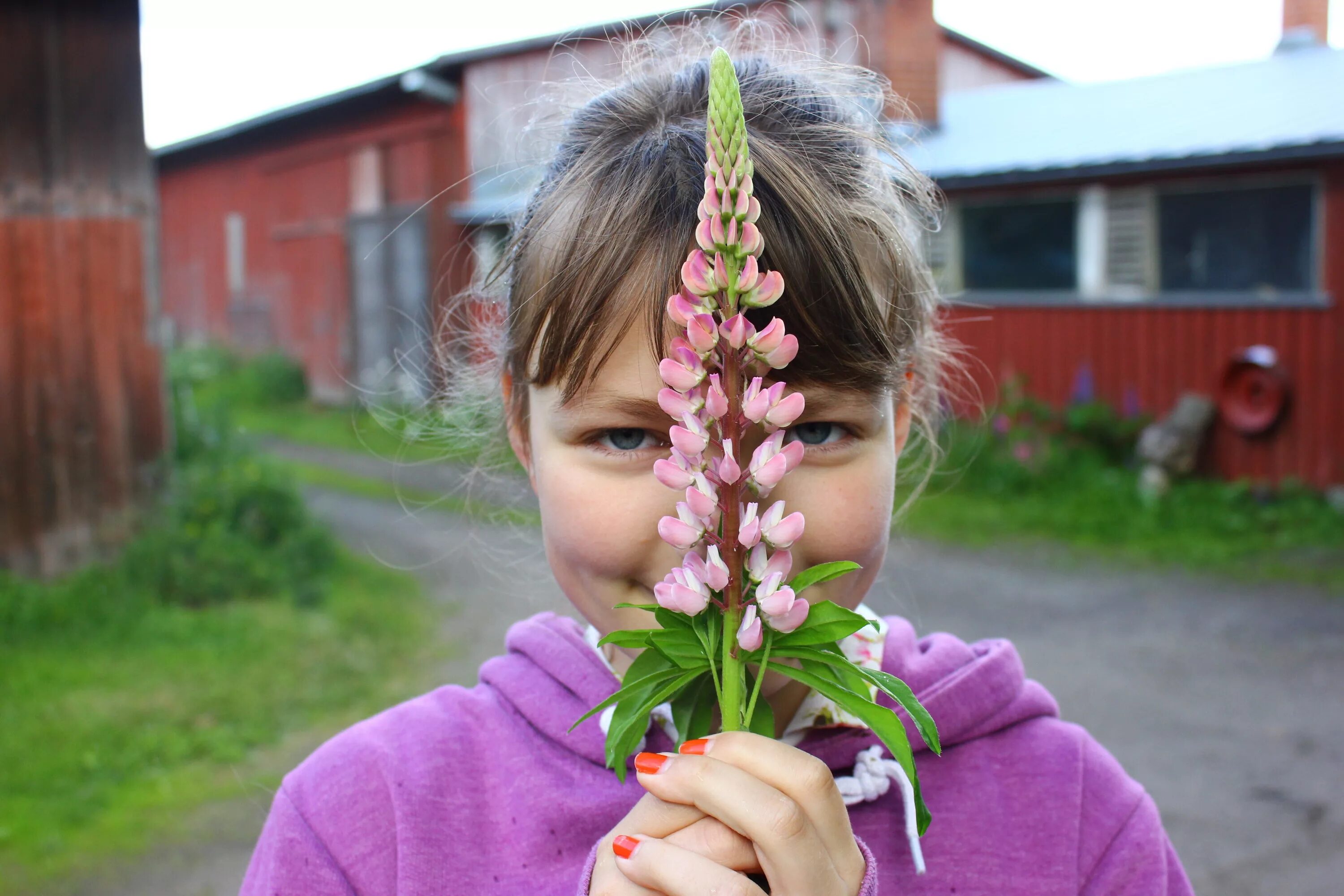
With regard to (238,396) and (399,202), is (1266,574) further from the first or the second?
(238,396)

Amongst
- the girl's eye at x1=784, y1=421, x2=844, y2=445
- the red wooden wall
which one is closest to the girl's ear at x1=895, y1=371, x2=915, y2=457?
the girl's eye at x1=784, y1=421, x2=844, y2=445

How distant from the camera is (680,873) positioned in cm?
118

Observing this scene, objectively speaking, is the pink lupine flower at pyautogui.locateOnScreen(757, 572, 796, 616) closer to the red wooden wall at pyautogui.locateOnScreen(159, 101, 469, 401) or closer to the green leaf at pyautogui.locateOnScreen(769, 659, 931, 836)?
the green leaf at pyautogui.locateOnScreen(769, 659, 931, 836)

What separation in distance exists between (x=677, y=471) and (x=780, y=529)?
4.1 inches

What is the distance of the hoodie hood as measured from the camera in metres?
1.82

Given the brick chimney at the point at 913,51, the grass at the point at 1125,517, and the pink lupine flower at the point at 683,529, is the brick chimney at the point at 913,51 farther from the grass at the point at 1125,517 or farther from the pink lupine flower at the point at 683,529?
Answer: the pink lupine flower at the point at 683,529

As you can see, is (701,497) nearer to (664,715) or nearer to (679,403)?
(679,403)

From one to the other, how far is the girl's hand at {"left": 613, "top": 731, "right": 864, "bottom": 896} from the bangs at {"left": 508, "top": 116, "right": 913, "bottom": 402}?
0.45 meters

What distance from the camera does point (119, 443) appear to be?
314 inches

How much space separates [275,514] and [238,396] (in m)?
14.1

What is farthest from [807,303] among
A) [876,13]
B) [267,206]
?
[267,206]

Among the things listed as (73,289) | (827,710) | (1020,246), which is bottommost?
(827,710)

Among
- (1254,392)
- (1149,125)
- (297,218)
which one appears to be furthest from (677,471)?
(297,218)

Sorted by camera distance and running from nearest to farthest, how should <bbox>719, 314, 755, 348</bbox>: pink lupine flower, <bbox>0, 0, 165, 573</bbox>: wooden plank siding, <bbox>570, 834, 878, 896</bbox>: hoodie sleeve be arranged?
<bbox>719, 314, 755, 348</bbox>: pink lupine flower, <bbox>570, 834, 878, 896</bbox>: hoodie sleeve, <bbox>0, 0, 165, 573</bbox>: wooden plank siding
